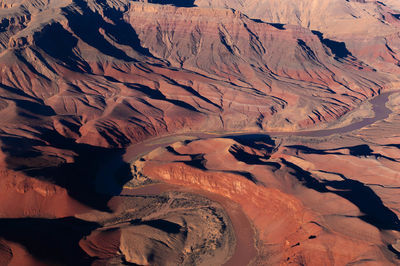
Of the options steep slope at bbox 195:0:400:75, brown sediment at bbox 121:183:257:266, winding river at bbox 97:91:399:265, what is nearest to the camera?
brown sediment at bbox 121:183:257:266

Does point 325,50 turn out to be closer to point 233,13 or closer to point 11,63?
point 233,13

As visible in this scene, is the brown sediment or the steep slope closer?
the brown sediment

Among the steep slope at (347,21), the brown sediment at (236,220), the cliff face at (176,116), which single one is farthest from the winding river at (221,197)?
the steep slope at (347,21)

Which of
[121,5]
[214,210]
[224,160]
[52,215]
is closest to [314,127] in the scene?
[224,160]

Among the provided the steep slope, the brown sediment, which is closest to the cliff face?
the brown sediment

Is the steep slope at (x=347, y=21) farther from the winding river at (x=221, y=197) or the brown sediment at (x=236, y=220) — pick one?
the brown sediment at (x=236, y=220)

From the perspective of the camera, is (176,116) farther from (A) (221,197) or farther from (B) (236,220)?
(B) (236,220)

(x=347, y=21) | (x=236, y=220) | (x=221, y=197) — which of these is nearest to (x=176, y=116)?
(x=221, y=197)

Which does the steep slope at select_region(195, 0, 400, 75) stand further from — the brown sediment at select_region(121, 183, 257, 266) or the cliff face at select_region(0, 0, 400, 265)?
the brown sediment at select_region(121, 183, 257, 266)
